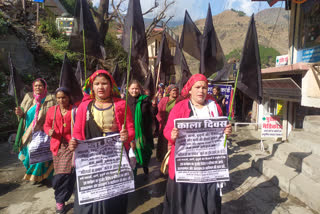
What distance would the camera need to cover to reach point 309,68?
4617 mm

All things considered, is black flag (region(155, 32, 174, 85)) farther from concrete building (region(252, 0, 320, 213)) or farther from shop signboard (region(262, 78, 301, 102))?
shop signboard (region(262, 78, 301, 102))

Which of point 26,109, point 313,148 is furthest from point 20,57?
point 313,148

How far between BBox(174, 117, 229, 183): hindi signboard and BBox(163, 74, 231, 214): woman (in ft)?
0.40

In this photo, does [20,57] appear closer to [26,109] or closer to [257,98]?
[26,109]

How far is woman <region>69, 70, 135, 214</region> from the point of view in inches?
92.4

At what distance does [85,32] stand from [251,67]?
95.2 inches

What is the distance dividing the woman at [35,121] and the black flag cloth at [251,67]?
3521 mm

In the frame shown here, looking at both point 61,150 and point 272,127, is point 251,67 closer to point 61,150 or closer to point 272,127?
point 61,150

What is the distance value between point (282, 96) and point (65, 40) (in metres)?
14.0

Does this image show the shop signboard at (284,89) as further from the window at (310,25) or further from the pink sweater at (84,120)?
the pink sweater at (84,120)

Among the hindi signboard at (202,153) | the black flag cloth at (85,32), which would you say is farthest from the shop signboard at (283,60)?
the black flag cloth at (85,32)

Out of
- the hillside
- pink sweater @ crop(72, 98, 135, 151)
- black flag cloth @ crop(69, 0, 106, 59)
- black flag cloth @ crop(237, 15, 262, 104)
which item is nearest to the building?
black flag cloth @ crop(237, 15, 262, 104)

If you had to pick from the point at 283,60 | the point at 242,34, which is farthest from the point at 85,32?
the point at 242,34

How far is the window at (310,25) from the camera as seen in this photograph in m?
5.44
